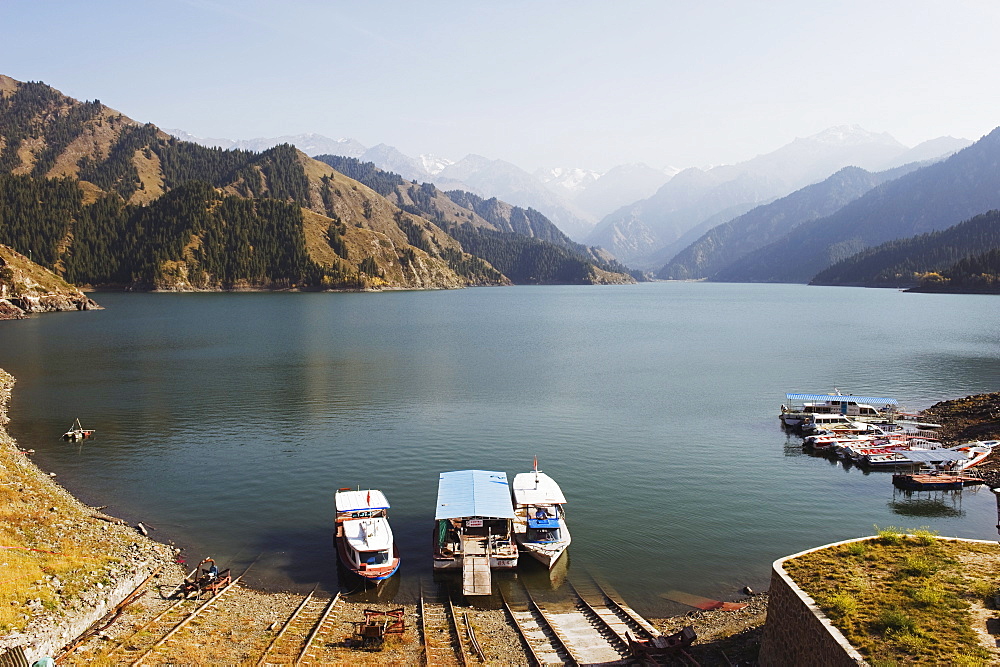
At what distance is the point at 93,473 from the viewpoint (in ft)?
167

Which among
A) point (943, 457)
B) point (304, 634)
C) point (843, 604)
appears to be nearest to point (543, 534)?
point (304, 634)

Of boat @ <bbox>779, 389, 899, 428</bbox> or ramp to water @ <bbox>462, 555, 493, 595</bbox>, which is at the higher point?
boat @ <bbox>779, 389, 899, 428</bbox>

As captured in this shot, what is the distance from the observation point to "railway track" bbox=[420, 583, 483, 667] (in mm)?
25078

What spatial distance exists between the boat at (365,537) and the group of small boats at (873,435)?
147 feet

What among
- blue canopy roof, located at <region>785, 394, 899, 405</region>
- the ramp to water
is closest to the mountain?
the ramp to water

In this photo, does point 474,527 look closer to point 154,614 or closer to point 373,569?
point 373,569

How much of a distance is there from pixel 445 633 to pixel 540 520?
1130cm

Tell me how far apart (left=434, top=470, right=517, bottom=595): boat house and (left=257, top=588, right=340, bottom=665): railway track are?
21.9ft

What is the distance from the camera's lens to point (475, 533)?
120 ft

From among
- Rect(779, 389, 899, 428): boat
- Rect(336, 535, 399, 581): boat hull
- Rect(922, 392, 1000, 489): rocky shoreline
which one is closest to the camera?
Rect(336, 535, 399, 581): boat hull

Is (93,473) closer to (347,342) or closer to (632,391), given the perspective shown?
(632,391)

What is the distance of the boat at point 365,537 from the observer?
33.3 meters

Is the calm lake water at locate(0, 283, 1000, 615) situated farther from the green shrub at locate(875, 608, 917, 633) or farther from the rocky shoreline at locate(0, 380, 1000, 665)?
the green shrub at locate(875, 608, 917, 633)

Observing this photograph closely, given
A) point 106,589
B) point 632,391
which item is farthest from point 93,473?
point 632,391
